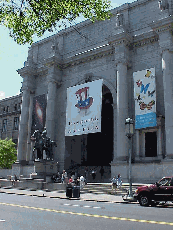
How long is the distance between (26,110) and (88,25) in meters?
16.3

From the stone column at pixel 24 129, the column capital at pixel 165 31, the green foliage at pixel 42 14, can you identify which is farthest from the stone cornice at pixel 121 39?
the green foliage at pixel 42 14

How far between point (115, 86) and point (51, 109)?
1018 cm

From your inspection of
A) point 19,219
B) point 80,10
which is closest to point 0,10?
point 80,10

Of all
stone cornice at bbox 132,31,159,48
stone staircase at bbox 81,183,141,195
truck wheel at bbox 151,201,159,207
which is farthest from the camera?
stone cornice at bbox 132,31,159,48

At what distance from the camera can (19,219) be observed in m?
9.27

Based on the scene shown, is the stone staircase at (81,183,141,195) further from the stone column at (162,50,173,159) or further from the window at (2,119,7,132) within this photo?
the window at (2,119,7,132)

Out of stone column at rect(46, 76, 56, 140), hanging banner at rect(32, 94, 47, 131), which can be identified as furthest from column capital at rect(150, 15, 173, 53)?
hanging banner at rect(32, 94, 47, 131)

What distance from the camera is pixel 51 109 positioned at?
3950cm

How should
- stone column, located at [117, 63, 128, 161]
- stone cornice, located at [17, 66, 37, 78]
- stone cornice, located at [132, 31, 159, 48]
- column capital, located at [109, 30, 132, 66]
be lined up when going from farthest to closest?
stone cornice, located at [17, 66, 37, 78] < column capital, located at [109, 30, 132, 66] < stone cornice, located at [132, 31, 159, 48] < stone column, located at [117, 63, 128, 161]

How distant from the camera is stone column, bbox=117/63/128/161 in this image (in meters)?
30.9

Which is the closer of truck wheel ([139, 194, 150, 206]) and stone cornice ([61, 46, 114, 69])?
truck wheel ([139, 194, 150, 206])

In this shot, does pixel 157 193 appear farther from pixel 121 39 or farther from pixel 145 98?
pixel 121 39

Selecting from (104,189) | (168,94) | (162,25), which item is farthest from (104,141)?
(162,25)

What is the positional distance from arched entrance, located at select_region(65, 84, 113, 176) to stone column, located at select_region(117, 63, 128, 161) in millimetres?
6824
